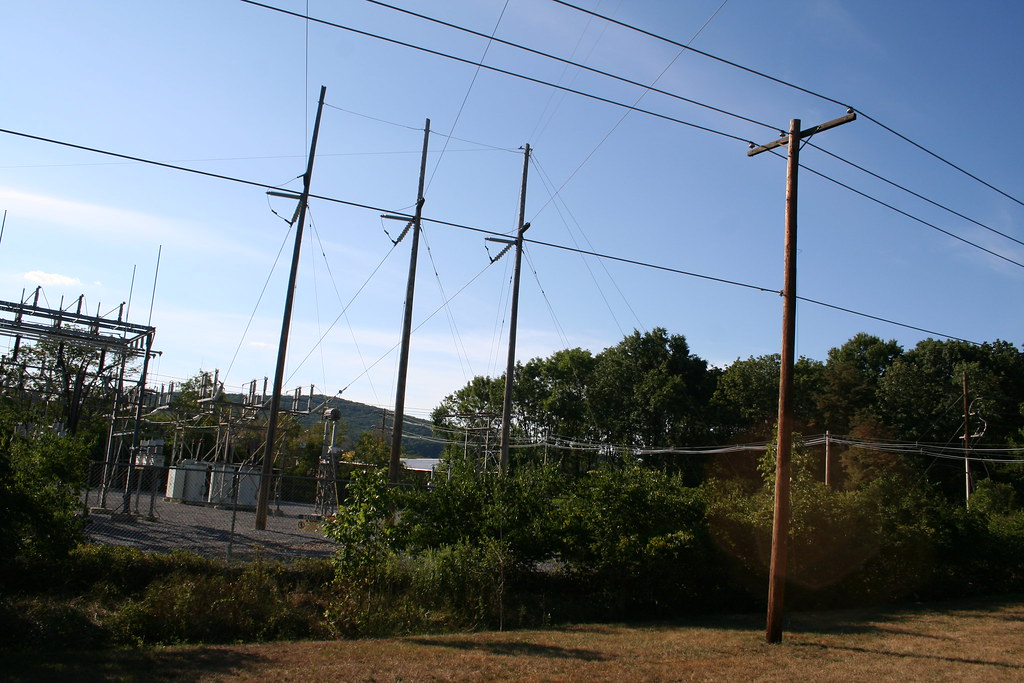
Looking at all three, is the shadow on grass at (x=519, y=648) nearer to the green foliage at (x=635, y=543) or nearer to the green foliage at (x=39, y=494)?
the green foliage at (x=635, y=543)

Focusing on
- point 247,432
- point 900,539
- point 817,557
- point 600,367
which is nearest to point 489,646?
point 817,557

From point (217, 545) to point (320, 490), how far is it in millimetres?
12639

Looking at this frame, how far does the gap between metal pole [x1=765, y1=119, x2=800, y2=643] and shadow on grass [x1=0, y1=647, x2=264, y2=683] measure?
7873 mm

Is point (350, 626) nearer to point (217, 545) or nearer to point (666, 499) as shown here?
point (217, 545)

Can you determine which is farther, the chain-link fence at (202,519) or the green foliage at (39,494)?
the chain-link fence at (202,519)

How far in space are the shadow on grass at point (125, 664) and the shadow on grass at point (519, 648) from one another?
265cm

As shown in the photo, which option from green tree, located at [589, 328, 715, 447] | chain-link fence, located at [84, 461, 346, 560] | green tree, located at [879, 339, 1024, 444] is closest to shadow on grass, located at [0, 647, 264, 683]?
chain-link fence, located at [84, 461, 346, 560]

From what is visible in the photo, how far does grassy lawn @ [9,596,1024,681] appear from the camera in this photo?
8586 millimetres

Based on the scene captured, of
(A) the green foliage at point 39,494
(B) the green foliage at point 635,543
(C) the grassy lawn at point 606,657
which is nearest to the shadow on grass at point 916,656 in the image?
(C) the grassy lawn at point 606,657

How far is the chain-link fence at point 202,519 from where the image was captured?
15.0 m

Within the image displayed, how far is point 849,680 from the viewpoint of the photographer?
9688 mm

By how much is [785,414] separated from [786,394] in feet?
1.09

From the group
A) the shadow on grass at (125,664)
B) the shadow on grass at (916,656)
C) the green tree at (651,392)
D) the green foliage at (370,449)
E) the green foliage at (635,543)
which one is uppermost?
the green tree at (651,392)

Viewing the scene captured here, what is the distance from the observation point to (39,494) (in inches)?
404
